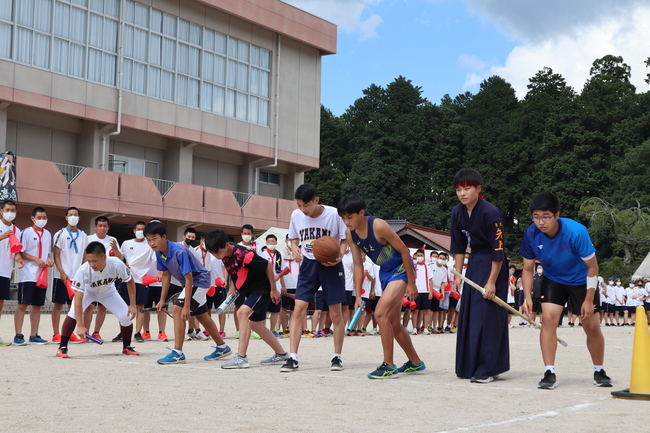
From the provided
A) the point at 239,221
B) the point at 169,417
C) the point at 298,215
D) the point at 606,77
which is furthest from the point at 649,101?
the point at 169,417

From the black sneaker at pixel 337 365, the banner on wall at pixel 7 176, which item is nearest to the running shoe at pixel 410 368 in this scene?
the black sneaker at pixel 337 365

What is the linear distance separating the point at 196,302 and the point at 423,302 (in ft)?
34.8

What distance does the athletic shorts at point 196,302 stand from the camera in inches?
393

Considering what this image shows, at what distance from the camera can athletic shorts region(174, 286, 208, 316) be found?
9970 millimetres

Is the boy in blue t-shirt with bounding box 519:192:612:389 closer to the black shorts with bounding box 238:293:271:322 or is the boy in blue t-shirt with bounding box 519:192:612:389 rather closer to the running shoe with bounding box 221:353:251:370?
the black shorts with bounding box 238:293:271:322

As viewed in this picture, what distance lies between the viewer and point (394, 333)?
28.8ft

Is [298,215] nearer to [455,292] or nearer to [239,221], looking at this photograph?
[455,292]

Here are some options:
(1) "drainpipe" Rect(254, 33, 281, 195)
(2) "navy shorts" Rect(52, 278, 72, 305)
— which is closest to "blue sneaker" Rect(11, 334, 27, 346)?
(2) "navy shorts" Rect(52, 278, 72, 305)

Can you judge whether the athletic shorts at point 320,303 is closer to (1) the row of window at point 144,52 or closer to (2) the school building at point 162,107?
(2) the school building at point 162,107

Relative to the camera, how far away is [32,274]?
12977 mm

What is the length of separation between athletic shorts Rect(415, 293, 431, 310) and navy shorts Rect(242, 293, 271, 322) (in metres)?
10.7

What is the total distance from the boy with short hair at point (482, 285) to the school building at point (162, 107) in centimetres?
2689

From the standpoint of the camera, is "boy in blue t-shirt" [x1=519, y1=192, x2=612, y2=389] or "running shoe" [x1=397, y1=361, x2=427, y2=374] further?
"running shoe" [x1=397, y1=361, x2=427, y2=374]

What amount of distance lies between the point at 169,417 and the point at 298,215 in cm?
435
